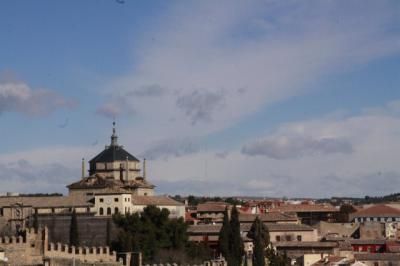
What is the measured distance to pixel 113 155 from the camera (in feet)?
289

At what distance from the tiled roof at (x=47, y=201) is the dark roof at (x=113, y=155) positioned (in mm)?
12767

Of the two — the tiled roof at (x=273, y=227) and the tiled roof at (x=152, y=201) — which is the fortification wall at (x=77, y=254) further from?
the tiled roof at (x=273, y=227)

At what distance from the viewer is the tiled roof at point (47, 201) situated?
7306 centimetres

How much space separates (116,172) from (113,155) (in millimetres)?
1711

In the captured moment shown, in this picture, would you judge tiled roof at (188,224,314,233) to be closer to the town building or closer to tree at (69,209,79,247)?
tree at (69,209,79,247)

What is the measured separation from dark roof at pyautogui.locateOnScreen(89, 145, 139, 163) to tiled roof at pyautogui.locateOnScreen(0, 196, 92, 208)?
41.9 ft

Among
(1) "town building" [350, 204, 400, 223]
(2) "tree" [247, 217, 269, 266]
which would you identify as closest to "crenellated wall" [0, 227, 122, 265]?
(2) "tree" [247, 217, 269, 266]

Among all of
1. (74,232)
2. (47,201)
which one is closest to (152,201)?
(47,201)

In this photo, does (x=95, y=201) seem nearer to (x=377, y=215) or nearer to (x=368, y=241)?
(x=368, y=241)

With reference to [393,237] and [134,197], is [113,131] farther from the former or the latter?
[393,237]

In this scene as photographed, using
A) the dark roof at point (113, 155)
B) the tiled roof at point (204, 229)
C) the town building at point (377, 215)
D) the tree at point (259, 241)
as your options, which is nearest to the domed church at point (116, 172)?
the dark roof at point (113, 155)

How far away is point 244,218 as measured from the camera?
86.6 metres

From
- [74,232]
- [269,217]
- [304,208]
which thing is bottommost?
[74,232]

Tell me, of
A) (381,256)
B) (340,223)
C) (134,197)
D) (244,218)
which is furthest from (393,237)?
(134,197)
